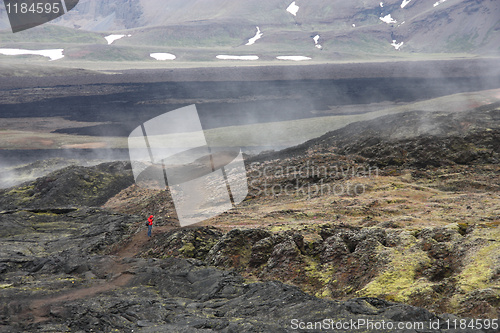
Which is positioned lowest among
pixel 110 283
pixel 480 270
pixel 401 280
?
pixel 110 283

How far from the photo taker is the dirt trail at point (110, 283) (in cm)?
Result: 1619

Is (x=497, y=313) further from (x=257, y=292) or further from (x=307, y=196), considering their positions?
(x=307, y=196)

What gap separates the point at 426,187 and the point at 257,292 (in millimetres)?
22260

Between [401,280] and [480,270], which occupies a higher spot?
[480,270]

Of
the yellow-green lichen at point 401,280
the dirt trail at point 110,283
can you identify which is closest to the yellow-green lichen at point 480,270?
the yellow-green lichen at point 401,280

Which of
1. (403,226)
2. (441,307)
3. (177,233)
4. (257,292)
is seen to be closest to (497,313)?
(441,307)

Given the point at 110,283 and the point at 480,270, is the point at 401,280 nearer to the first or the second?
the point at 480,270

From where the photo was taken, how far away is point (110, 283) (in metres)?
19.7

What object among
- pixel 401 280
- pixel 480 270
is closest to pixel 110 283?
pixel 401 280

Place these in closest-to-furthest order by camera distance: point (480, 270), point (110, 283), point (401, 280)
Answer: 1. point (480, 270)
2. point (401, 280)
3. point (110, 283)

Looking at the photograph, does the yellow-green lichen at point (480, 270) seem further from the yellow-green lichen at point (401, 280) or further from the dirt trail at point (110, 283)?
the dirt trail at point (110, 283)

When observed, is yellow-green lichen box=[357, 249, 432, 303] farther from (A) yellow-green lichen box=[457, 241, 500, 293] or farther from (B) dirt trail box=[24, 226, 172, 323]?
(B) dirt trail box=[24, 226, 172, 323]

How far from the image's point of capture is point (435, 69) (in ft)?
600

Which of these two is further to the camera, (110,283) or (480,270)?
(110,283)
